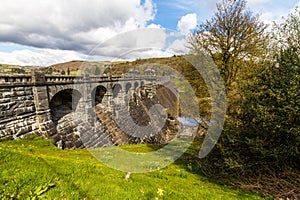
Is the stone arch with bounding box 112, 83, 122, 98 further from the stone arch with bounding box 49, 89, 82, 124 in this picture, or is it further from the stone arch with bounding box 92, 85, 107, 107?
the stone arch with bounding box 49, 89, 82, 124

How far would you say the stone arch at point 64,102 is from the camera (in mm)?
19273

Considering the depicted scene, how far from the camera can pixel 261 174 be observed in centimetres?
798

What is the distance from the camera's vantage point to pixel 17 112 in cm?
1323

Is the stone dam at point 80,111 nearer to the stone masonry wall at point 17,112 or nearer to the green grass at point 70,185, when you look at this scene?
the stone masonry wall at point 17,112

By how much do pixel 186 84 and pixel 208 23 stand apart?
635 cm

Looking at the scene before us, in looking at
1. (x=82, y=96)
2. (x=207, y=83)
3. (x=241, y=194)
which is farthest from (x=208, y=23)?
(x=82, y=96)

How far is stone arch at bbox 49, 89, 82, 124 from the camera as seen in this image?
19.3m

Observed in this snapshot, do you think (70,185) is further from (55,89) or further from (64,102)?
(64,102)

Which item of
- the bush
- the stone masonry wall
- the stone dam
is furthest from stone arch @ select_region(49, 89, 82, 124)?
the bush

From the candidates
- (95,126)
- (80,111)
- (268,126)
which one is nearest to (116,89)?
(95,126)

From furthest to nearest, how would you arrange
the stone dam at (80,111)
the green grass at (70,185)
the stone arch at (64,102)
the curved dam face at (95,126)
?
the stone arch at (64,102) → the curved dam face at (95,126) → the stone dam at (80,111) → the green grass at (70,185)

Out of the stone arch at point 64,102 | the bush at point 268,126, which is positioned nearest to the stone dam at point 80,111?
the stone arch at point 64,102

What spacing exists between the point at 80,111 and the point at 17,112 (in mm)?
8420

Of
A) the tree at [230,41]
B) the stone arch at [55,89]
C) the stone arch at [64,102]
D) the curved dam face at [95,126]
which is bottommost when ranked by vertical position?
the curved dam face at [95,126]
